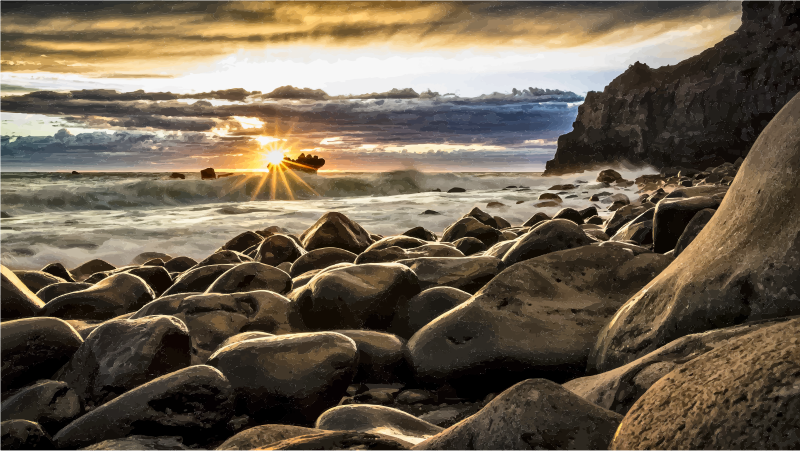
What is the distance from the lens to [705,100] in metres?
30.6

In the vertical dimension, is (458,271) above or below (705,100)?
below

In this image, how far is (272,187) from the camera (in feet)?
77.2

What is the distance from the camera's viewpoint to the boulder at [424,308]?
3094 millimetres

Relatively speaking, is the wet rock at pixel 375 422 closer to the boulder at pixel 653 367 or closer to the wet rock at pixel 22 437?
the boulder at pixel 653 367

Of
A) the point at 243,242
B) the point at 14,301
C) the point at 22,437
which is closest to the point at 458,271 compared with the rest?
the point at 22,437

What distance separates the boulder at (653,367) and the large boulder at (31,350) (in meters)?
2.38

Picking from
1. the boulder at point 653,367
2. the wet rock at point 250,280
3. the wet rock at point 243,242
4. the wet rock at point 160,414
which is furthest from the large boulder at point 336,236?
the boulder at point 653,367

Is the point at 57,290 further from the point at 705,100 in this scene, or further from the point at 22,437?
the point at 705,100

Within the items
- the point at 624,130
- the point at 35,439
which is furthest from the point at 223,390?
the point at 624,130

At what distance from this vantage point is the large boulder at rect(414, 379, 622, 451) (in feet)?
4.10

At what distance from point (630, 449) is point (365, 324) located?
221 cm

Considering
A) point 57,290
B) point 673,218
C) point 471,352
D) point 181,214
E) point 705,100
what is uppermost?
point 705,100

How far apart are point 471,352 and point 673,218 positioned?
6.47 ft

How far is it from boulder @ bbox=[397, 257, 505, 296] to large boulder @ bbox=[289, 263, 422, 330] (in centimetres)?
36
